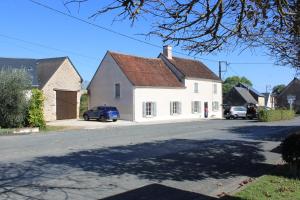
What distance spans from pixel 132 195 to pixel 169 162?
5.03 m

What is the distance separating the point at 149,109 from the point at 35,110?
59.5 ft

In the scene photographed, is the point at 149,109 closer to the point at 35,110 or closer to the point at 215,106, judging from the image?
the point at 215,106

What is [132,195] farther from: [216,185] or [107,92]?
[107,92]

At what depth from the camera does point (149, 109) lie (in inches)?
1870

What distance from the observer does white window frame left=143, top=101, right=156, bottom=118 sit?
46672mm

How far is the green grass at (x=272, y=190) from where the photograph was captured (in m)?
8.28

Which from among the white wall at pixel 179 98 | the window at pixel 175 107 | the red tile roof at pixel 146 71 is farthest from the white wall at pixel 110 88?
the window at pixel 175 107

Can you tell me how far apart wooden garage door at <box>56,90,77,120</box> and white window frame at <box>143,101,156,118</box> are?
22.9 feet

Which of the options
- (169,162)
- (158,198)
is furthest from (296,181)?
(169,162)

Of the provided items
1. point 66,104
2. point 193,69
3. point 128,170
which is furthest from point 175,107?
point 128,170

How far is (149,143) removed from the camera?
19.8m

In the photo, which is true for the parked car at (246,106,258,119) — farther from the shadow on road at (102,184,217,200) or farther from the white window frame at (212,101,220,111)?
the shadow on road at (102,184,217,200)

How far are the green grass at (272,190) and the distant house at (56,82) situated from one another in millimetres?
33770

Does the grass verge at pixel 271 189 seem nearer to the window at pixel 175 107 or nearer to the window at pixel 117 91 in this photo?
the window at pixel 117 91
